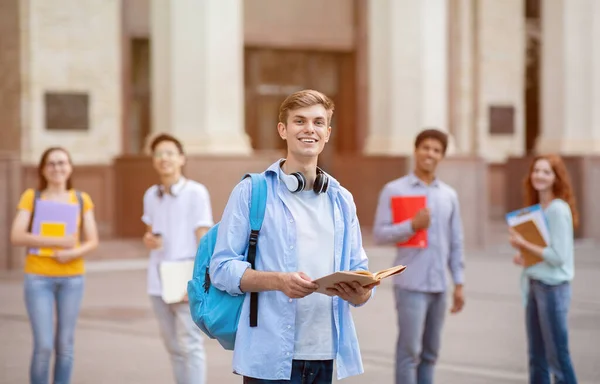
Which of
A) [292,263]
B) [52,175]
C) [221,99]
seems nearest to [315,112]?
[292,263]

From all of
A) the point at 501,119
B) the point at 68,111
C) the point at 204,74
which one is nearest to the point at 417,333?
the point at 204,74

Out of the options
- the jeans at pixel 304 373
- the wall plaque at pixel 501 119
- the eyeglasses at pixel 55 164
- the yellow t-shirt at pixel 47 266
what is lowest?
the jeans at pixel 304 373

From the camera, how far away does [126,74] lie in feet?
65.1

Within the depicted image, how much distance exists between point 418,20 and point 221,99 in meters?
4.51

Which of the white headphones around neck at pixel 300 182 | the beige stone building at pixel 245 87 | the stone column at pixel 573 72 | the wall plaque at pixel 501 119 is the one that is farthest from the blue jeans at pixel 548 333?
the wall plaque at pixel 501 119

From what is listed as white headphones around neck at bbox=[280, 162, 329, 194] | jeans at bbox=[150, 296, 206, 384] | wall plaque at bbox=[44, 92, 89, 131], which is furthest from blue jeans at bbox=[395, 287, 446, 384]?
wall plaque at bbox=[44, 92, 89, 131]

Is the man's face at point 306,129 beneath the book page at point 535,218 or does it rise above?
above

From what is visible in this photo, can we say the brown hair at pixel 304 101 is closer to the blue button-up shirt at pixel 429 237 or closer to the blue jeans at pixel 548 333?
the blue button-up shirt at pixel 429 237

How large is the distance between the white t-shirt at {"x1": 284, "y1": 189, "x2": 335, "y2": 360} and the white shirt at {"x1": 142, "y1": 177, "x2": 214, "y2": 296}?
8.53ft

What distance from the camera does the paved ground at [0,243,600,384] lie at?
7.97m

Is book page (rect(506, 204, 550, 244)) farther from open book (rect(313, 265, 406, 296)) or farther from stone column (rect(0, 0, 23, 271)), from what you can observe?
stone column (rect(0, 0, 23, 271))

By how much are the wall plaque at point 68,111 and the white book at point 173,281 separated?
13.2 metres

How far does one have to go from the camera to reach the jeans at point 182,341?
21.2ft

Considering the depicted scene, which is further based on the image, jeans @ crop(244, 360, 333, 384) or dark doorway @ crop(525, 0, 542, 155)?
dark doorway @ crop(525, 0, 542, 155)
